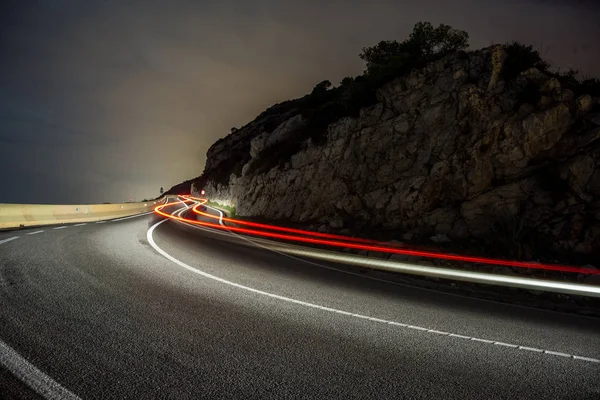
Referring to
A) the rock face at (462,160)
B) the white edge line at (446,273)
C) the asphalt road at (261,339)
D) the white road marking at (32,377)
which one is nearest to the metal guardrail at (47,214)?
the asphalt road at (261,339)

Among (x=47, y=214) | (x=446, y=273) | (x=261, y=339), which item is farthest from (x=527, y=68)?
(x=47, y=214)

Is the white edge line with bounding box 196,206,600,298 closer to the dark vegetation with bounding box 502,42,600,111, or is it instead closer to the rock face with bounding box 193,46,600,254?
the rock face with bounding box 193,46,600,254

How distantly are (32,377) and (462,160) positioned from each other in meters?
17.4

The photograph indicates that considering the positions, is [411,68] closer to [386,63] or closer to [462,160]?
[386,63]

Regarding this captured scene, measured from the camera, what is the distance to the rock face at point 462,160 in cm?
1267

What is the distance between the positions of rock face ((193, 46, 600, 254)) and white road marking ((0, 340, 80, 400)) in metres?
14.7

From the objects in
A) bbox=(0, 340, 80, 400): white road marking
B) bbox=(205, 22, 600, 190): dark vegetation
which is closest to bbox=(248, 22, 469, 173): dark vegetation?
bbox=(205, 22, 600, 190): dark vegetation

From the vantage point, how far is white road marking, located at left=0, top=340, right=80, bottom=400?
8.38 feet

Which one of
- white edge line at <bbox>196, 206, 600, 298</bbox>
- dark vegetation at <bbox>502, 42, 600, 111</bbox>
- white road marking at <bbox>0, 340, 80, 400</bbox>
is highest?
dark vegetation at <bbox>502, 42, 600, 111</bbox>

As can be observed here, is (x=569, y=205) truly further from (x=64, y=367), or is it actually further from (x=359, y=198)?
(x=64, y=367)

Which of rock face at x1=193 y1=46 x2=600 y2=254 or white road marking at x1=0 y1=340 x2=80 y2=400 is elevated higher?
rock face at x1=193 y1=46 x2=600 y2=254

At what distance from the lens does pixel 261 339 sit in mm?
3984

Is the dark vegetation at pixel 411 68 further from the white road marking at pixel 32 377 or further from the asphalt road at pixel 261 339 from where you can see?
the white road marking at pixel 32 377

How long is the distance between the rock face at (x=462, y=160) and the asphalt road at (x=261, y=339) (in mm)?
7956
